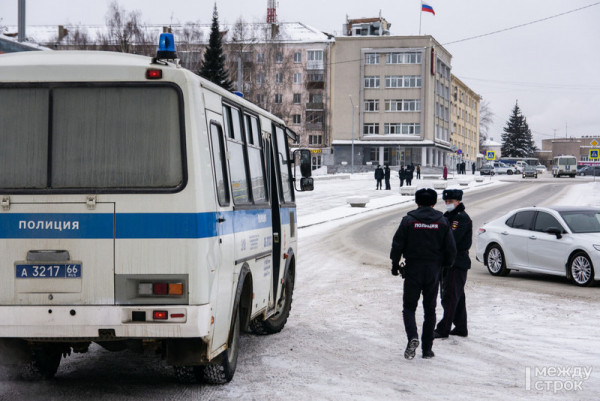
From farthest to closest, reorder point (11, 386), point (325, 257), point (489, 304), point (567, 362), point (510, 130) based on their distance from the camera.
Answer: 1. point (510, 130)
2. point (325, 257)
3. point (489, 304)
4. point (567, 362)
5. point (11, 386)

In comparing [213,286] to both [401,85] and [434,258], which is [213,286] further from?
[401,85]

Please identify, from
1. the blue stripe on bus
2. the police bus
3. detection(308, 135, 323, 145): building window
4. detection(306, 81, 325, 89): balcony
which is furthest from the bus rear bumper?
detection(306, 81, 325, 89): balcony

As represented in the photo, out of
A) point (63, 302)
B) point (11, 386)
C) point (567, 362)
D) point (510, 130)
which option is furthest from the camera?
point (510, 130)

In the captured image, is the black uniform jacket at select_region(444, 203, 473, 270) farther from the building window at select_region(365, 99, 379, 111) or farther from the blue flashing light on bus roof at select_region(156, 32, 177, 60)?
the building window at select_region(365, 99, 379, 111)

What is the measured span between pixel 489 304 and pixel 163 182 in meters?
7.96

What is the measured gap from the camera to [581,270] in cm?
1554

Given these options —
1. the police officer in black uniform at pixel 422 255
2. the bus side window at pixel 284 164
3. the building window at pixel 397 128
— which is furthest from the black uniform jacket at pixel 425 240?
the building window at pixel 397 128

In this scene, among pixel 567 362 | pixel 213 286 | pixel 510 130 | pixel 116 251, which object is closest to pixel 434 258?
pixel 567 362

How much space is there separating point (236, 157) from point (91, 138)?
1.72 meters

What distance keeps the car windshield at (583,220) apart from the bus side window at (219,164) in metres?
10.6

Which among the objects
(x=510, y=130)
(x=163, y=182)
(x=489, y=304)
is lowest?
(x=489, y=304)

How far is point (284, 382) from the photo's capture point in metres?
7.55

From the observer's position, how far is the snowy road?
721 cm

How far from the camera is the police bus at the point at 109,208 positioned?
634cm
